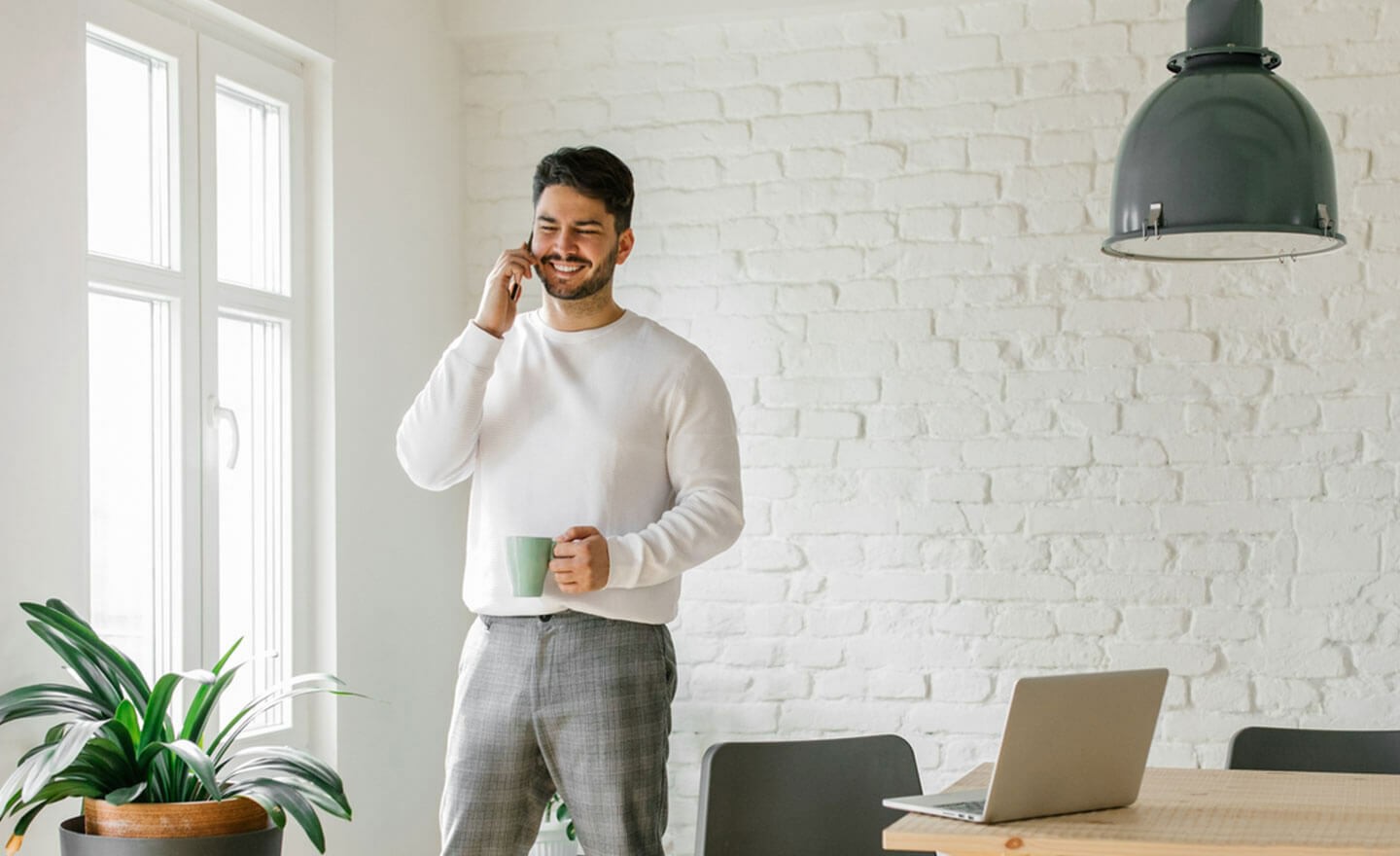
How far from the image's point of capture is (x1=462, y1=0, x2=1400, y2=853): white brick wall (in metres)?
3.41

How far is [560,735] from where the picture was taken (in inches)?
93.8

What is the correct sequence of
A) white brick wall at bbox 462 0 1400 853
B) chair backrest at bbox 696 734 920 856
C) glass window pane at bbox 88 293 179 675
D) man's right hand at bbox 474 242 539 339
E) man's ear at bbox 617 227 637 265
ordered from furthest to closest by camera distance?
white brick wall at bbox 462 0 1400 853, glass window pane at bbox 88 293 179 675, man's ear at bbox 617 227 637 265, man's right hand at bbox 474 242 539 339, chair backrest at bbox 696 734 920 856

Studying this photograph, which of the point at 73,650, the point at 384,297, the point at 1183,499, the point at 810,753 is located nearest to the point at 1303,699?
the point at 1183,499

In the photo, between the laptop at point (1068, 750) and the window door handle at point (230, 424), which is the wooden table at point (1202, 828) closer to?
the laptop at point (1068, 750)

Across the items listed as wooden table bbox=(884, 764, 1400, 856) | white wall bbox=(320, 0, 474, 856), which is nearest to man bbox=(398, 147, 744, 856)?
wooden table bbox=(884, 764, 1400, 856)

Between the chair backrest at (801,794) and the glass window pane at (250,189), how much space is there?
1506mm

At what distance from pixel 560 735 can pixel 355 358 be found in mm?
1365

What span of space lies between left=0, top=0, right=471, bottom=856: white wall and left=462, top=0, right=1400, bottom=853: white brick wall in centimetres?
45

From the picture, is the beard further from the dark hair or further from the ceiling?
the ceiling

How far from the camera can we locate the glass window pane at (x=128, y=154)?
2727 millimetres

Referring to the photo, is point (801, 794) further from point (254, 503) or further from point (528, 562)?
point (254, 503)

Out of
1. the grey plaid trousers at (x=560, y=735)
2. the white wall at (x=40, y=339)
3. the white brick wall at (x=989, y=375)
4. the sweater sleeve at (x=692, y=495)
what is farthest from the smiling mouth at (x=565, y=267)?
the white brick wall at (x=989, y=375)

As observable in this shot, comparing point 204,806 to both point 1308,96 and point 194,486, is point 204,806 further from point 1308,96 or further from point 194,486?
point 1308,96

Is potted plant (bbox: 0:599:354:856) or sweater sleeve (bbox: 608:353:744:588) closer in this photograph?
potted plant (bbox: 0:599:354:856)
